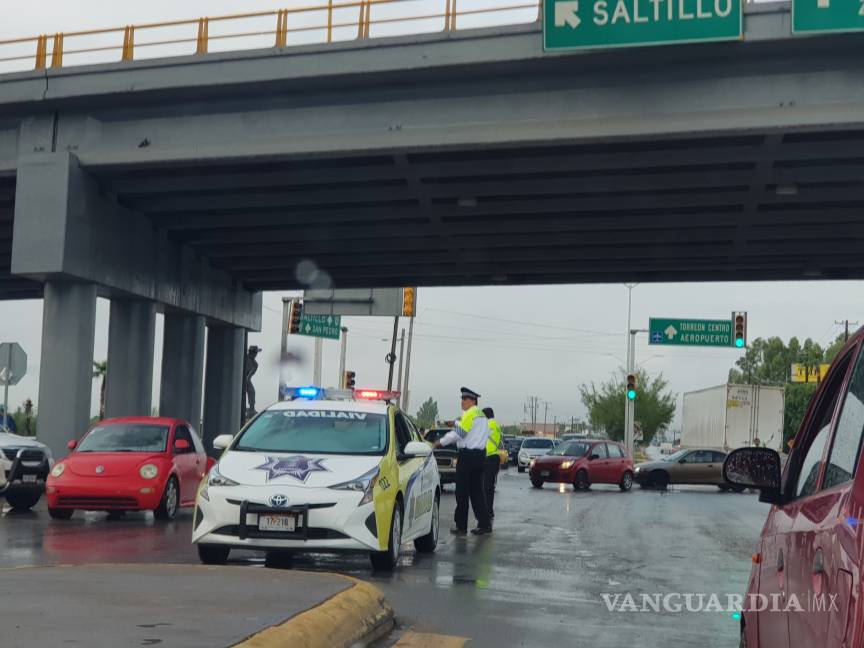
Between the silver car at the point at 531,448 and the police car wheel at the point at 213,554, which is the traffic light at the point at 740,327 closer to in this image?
the silver car at the point at 531,448

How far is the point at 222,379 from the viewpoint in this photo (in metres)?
41.4

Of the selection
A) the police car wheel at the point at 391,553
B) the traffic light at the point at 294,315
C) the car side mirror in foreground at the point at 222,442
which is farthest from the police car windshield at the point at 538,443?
the police car wheel at the point at 391,553

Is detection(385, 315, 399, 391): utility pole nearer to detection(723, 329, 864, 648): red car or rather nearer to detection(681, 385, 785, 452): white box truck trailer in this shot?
detection(681, 385, 785, 452): white box truck trailer

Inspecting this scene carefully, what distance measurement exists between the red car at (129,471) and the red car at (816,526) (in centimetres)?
1347

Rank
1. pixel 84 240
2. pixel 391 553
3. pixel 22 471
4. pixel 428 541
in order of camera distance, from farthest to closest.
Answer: pixel 84 240 → pixel 22 471 → pixel 428 541 → pixel 391 553

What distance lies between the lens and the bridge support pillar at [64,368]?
27734 mm

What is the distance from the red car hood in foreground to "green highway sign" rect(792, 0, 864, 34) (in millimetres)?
12109

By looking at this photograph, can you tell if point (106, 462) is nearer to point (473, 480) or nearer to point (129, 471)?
point (129, 471)

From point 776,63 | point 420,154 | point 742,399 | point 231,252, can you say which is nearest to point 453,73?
point 420,154

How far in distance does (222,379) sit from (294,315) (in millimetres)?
3249

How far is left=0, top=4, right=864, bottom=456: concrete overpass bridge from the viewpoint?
70.1 feet

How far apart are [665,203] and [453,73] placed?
6467mm

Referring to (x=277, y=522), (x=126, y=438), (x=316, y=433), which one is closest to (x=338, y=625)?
(x=277, y=522)

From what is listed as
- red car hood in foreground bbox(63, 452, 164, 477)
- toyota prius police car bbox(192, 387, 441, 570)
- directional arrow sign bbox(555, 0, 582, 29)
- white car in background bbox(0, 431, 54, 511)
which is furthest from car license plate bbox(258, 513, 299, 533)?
directional arrow sign bbox(555, 0, 582, 29)
